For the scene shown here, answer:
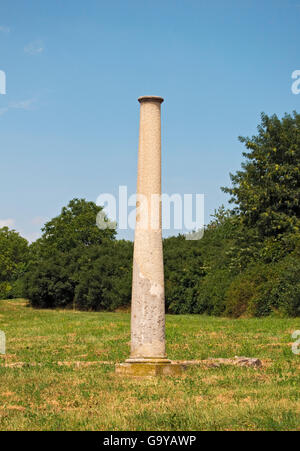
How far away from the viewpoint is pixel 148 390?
11.2 m

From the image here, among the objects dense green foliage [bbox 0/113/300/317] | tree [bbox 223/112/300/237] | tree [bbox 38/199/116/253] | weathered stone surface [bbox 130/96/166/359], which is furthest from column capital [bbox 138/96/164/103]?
tree [bbox 38/199/116/253]

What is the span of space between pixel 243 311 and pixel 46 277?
23902 mm

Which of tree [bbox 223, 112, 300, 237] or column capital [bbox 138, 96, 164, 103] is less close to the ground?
tree [bbox 223, 112, 300, 237]

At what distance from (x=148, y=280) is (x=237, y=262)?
28.2 meters

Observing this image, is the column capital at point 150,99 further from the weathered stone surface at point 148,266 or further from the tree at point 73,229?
the tree at point 73,229

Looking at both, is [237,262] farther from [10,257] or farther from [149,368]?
[10,257]

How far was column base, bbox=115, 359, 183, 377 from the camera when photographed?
12.8 meters

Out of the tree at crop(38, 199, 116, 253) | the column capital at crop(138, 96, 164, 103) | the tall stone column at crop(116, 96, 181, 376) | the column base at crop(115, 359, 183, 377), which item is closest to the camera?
the column base at crop(115, 359, 183, 377)

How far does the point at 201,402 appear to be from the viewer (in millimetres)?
10133

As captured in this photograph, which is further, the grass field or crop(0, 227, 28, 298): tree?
crop(0, 227, 28, 298): tree

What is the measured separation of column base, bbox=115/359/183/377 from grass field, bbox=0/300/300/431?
0.90ft

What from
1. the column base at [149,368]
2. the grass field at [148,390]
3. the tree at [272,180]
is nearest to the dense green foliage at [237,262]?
the tree at [272,180]

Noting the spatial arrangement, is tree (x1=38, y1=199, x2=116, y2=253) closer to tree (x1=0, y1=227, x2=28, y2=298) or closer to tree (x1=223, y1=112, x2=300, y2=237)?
tree (x1=0, y1=227, x2=28, y2=298)
